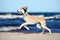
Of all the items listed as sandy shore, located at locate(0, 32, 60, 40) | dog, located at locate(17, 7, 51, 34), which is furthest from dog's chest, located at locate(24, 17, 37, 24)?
sandy shore, located at locate(0, 32, 60, 40)

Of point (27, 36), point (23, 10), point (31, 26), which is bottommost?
point (27, 36)

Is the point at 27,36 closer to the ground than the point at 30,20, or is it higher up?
closer to the ground

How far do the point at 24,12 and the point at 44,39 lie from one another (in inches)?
15.5

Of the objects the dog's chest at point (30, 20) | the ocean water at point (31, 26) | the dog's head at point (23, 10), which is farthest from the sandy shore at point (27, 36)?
the dog's head at point (23, 10)

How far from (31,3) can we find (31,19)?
0.62 feet

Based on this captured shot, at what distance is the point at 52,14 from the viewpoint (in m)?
1.79

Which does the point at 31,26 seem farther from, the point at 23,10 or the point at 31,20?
the point at 23,10

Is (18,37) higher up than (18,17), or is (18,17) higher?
(18,17)

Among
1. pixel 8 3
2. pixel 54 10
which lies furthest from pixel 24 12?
pixel 54 10

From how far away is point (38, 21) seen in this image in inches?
71.5

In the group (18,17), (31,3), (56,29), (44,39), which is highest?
(31,3)

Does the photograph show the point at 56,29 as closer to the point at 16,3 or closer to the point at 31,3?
the point at 31,3

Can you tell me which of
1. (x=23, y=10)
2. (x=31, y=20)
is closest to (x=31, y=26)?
(x=31, y=20)

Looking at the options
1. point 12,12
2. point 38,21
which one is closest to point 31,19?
point 38,21
